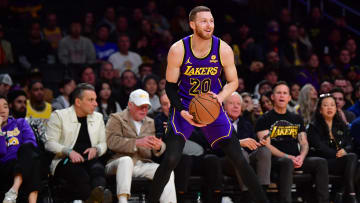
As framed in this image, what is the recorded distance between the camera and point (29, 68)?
959cm

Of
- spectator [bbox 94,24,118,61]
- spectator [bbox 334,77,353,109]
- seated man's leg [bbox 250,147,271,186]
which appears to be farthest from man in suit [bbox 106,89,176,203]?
spectator [bbox 334,77,353,109]

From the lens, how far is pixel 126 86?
8945mm

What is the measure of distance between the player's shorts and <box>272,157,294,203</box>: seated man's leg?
6.20 ft

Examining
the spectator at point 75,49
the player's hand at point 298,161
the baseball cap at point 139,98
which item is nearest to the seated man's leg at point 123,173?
the baseball cap at point 139,98

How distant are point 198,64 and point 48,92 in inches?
170

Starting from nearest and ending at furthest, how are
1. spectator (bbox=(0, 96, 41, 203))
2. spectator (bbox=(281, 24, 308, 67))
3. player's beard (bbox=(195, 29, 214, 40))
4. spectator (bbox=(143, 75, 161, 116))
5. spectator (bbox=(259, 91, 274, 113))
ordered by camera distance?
1. player's beard (bbox=(195, 29, 214, 40))
2. spectator (bbox=(0, 96, 41, 203))
3. spectator (bbox=(259, 91, 274, 113))
4. spectator (bbox=(143, 75, 161, 116))
5. spectator (bbox=(281, 24, 308, 67))

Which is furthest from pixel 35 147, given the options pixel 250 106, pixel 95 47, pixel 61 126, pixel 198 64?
pixel 95 47

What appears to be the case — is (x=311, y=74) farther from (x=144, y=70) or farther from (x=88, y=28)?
(x=88, y=28)

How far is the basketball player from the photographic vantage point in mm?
5016

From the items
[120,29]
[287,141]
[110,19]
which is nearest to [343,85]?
[287,141]

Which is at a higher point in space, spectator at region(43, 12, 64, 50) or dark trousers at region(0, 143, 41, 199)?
spectator at region(43, 12, 64, 50)

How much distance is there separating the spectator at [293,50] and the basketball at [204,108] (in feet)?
22.0

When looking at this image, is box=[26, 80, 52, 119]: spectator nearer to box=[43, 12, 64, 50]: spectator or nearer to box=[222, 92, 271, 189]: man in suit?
box=[222, 92, 271, 189]: man in suit

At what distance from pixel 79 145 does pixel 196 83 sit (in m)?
2.14
